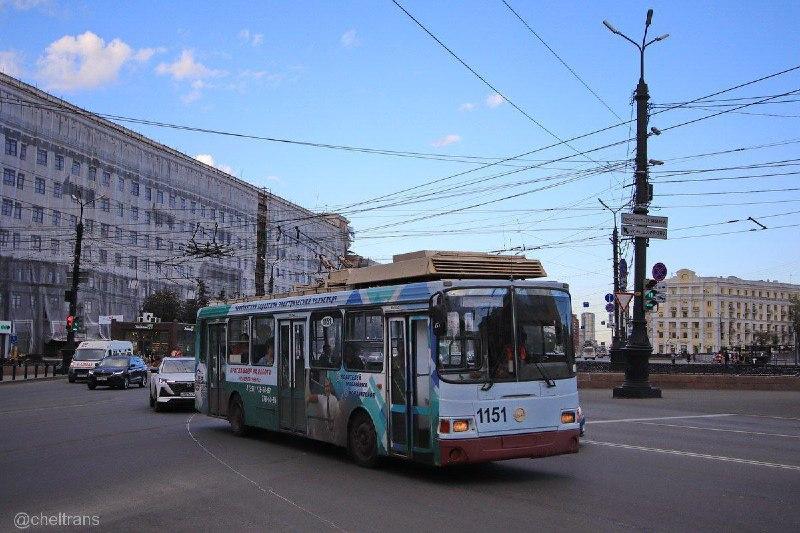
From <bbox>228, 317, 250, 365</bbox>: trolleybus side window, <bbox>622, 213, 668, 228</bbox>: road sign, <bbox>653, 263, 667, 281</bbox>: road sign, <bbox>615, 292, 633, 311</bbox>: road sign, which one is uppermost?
<bbox>622, 213, 668, 228</bbox>: road sign

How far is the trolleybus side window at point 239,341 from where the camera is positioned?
1603 centimetres

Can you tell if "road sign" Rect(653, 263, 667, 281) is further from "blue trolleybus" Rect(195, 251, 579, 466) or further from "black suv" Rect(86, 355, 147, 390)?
"black suv" Rect(86, 355, 147, 390)

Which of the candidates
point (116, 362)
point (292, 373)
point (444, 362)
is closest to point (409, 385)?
point (444, 362)

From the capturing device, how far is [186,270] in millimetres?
86438

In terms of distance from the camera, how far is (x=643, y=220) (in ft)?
76.9

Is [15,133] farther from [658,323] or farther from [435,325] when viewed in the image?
[658,323]

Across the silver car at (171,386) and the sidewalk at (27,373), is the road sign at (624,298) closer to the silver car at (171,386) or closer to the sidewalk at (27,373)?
the silver car at (171,386)

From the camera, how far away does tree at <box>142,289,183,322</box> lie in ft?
252

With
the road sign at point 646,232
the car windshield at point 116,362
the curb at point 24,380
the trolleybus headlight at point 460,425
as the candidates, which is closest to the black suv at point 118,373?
the car windshield at point 116,362

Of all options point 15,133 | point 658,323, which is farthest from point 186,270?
point 658,323

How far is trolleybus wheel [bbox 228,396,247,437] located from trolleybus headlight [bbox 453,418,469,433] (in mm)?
7155

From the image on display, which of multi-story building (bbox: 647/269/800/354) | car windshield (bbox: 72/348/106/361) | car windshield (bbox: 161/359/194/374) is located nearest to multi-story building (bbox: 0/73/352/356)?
car windshield (bbox: 72/348/106/361)

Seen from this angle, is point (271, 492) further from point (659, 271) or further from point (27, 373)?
point (27, 373)

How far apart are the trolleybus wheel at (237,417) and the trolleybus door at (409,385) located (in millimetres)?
5902
